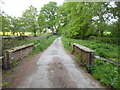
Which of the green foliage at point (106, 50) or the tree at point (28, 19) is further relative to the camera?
the tree at point (28, 19)

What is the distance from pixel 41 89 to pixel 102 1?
10285mm

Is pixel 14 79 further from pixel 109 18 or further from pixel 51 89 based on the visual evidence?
pixel 109 18

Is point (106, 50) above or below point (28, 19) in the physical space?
below

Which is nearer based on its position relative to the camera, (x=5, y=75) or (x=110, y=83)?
(x=110, y=83)

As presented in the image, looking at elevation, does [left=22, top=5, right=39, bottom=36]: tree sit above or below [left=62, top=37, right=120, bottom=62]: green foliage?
above

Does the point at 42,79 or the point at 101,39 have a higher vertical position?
the point at 101,39

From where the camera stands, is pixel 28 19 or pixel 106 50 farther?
pixel 28 19

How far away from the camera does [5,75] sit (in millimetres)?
3756

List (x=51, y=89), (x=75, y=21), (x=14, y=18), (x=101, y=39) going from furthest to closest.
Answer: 1. (x=75, y=21)
2. (x=101, y=39)
3. (x=14, y=18)
4. (x=51, y=89)

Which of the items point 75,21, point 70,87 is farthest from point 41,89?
point 75,21

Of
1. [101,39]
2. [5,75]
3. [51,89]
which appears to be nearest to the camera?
[51,89]

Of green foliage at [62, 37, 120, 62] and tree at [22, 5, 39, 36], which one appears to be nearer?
green foliage at [62, 37, 120, 62]

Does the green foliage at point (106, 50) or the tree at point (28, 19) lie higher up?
the tree at point (28, 19)

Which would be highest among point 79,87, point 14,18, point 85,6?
point 85,6
